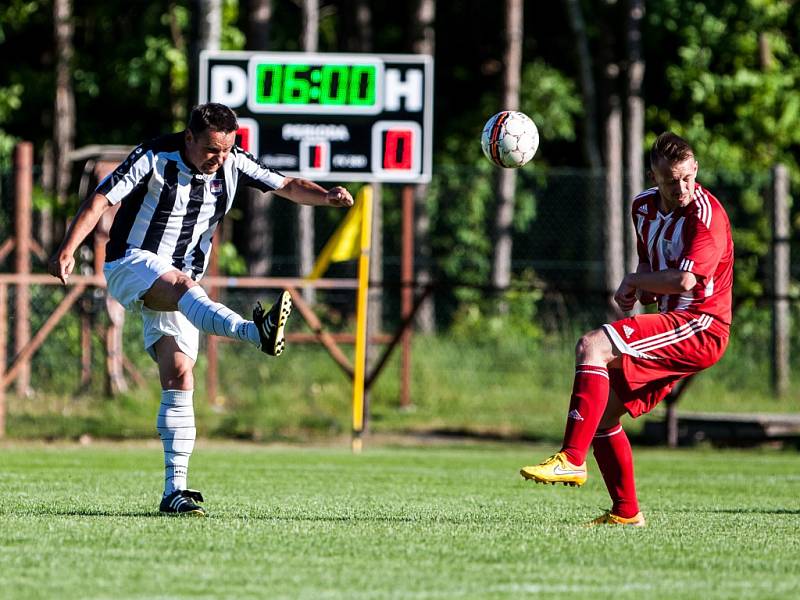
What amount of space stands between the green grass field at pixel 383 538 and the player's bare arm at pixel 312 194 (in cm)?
154

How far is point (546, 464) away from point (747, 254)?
13.8 m

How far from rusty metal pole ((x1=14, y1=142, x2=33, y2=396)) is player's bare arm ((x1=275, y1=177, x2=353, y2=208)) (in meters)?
7.29

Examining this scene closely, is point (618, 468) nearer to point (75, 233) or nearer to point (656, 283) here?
point (656, 283)

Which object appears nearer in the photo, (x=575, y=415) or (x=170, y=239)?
(x=575, y=415)

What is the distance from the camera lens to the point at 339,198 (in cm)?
747

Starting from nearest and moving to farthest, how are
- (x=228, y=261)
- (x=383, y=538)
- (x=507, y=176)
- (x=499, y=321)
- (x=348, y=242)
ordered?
(x=383, y=538)
(x=348, y=242)
(x=499, y=321)
(x=228, y=261)
(x=507, y=176)

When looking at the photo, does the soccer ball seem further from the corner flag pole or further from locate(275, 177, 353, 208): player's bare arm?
the corner flag pole

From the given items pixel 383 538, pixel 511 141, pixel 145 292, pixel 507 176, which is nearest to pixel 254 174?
pixel 145 292

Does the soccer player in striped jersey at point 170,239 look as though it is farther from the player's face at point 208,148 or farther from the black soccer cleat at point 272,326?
the black soccer cleat at point 272,326

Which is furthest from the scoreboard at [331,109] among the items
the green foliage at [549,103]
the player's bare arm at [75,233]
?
the green foliage at [549,103]

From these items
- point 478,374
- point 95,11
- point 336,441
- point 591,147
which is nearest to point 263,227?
point 478,374

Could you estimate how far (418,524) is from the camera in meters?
6.70

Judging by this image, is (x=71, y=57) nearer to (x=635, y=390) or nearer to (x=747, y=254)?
(x=747, y=254)

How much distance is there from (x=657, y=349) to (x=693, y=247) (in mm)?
467
